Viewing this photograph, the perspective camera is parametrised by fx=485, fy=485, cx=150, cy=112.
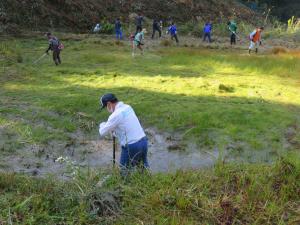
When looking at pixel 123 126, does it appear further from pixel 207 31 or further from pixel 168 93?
pixel 207 31

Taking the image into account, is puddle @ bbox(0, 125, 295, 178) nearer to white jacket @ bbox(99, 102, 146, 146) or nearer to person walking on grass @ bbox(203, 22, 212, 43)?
white jacket @ bbox(99, 102, 146, 146)

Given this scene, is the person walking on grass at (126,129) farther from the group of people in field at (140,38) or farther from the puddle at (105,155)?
the group of people in field at (140,38)

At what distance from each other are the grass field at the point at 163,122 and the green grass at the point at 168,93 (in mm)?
41

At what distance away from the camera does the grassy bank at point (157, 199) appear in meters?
6.48

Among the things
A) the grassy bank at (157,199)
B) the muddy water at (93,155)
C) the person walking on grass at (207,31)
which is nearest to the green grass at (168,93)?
the muddy water at (93,155)

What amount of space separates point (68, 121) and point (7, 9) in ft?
76.1

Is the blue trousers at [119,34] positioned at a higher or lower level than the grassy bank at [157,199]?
higher

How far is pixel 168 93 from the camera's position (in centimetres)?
1748

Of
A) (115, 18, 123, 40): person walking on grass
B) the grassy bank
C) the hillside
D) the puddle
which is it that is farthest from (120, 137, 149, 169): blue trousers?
the hillside

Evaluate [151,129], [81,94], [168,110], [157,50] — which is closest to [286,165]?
[151,129]

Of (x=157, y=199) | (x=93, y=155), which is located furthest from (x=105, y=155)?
(x=157, y=199)

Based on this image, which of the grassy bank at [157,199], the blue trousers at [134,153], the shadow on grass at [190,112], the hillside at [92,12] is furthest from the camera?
the hillside at [92,12]

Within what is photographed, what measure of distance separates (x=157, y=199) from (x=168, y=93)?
10.8 meters

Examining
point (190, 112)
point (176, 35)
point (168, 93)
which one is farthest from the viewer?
point (176, 35)
